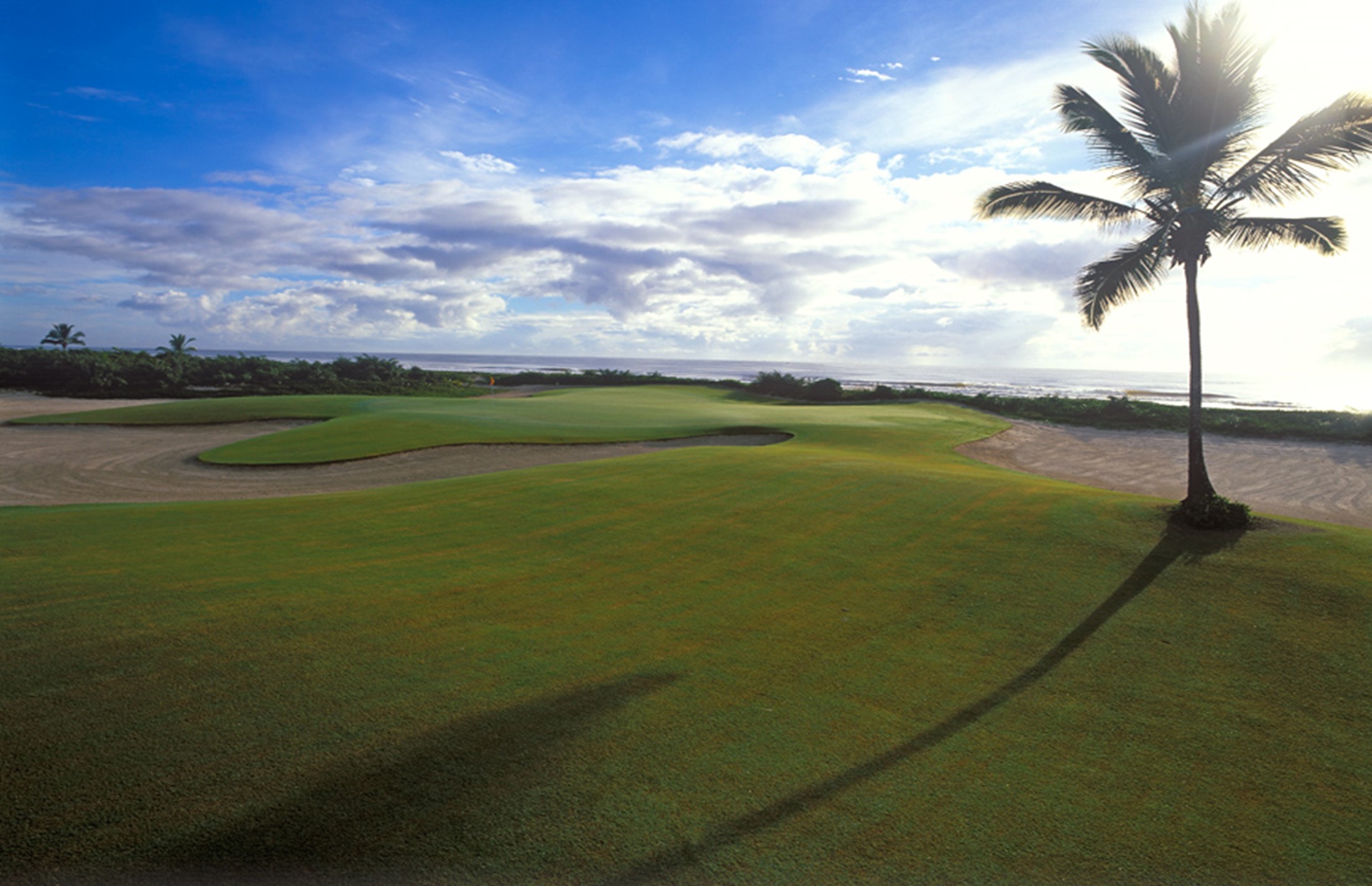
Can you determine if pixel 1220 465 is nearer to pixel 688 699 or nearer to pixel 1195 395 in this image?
pixel 1195 395

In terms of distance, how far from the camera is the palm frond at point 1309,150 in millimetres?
9734

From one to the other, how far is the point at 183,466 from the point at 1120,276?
25074 mm

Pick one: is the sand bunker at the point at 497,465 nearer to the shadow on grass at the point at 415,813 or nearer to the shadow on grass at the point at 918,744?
the shadow on grass at the point at 918,744

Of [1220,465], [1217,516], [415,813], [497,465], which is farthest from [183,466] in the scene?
[1220,465]

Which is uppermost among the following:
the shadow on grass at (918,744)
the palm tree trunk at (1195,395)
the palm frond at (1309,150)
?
the palm frond at (1309,150)

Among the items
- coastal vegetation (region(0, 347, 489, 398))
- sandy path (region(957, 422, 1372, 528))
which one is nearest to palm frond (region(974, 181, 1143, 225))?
sandy path (region(957, 422, 1372, 528))

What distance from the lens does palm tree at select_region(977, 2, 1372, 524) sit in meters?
10.3

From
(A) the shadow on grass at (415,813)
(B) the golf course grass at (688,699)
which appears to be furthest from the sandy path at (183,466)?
(A) the shadow on grass at (415,813)

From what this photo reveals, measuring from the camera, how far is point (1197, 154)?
10672 millimetres

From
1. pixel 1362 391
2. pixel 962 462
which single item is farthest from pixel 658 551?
pixel 1362 391

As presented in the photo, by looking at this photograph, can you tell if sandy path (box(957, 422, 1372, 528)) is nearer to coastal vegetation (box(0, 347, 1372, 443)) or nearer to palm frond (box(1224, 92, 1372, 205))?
coastal vegetation (box(0, 347, 1372, 443))

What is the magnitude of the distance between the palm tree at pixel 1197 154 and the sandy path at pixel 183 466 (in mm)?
14738

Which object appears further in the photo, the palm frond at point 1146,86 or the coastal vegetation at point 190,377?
the coastal vegetation at point 190,377

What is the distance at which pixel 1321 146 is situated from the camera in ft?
33.0
